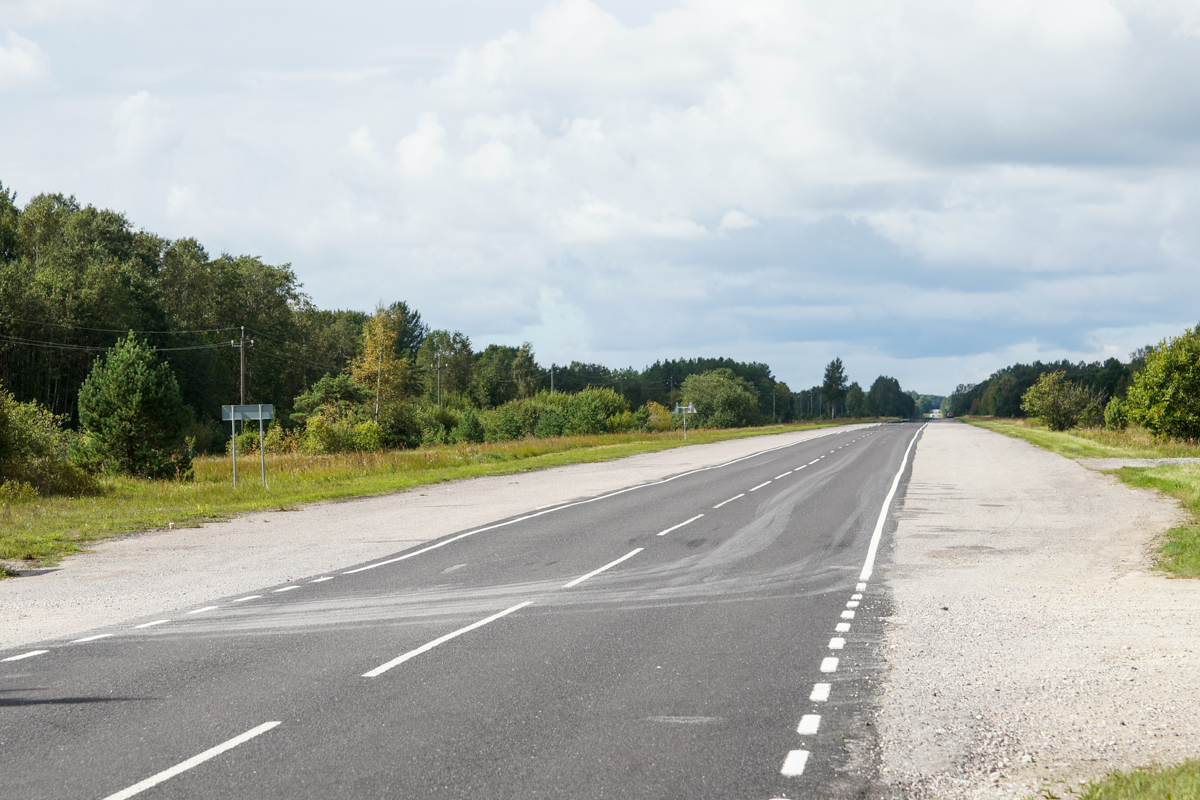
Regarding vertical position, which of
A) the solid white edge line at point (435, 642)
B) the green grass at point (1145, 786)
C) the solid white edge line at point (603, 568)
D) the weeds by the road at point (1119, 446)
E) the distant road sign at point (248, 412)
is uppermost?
the distant road sign at point (248, 412)

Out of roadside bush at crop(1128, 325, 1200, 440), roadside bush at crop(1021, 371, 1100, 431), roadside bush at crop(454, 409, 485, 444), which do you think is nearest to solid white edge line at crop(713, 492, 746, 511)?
roadside bush at crop(1128, 325, 1200, 440)

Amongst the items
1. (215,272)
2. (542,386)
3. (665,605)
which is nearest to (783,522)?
(665,605)

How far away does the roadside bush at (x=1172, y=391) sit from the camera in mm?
47438

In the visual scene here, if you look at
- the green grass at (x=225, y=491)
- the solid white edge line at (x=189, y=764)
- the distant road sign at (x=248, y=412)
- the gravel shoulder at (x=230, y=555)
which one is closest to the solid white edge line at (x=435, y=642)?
the solid white edge line at (x=189, y=764)

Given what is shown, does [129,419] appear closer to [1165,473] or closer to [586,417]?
[1165,473]

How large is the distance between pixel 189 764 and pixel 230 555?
393 inches

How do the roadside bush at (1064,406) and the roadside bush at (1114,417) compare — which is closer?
the roadside bush at (1114,417)

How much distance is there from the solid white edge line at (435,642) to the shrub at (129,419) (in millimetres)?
24536

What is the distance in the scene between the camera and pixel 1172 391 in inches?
1886

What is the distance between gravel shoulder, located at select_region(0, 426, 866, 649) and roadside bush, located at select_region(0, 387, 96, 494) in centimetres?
817

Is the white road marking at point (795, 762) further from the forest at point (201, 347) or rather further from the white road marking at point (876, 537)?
the forest at point (201, 347)

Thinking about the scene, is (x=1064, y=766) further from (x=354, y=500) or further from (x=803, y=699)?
(x=354, y=500)

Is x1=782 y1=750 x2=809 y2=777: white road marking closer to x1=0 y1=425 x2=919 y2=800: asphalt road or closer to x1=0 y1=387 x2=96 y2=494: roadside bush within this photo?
x1=0 y1=425 x2=919 y2=800: asphalt road

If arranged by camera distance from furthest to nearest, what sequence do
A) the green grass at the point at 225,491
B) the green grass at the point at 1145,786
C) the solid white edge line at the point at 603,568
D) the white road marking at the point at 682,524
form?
the white road marking at the point at 682,524 → the green grass at the point at 225,491 → the solid white edge line at the point at 603,568 → the green grass at the point at 1145,786
